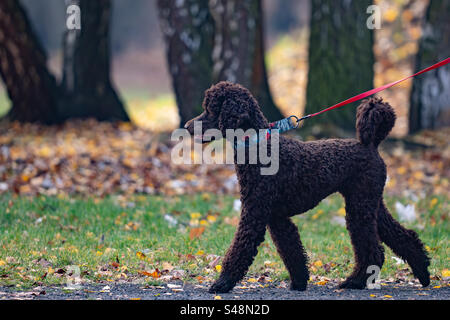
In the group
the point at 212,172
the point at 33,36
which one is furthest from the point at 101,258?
the point at 33,36

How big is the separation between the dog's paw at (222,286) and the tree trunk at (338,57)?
6684 millimetres

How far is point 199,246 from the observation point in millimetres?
6242

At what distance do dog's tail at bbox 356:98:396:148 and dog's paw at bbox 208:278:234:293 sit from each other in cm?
150

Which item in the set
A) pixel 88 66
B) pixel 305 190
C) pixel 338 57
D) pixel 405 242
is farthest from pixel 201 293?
pixel 88 66

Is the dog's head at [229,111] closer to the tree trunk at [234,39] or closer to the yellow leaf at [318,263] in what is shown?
the yellow leaf at [318,263]

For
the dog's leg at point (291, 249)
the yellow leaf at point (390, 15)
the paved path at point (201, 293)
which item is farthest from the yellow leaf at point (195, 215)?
the yellow leaf at point (390, 15)

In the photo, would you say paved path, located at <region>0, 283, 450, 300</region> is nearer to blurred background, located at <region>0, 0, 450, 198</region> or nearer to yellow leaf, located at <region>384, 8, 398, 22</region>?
blurred background, located at <region>0, 0, 450, 198</region>

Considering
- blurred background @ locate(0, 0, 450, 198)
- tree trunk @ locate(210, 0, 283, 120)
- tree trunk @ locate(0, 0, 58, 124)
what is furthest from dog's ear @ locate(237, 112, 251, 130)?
tree trunk @ locate(0, 0, 58, 124)

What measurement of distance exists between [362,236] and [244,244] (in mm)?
982

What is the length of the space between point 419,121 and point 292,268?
7.88 metres

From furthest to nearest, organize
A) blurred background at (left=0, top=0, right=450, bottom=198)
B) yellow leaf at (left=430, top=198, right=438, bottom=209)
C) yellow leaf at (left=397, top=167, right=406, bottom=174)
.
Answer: yellow leaf at (left=397, top=167, right=406, bottom=174)
blurred background at (left=0, top=0, right=450, bottom=198)
yellow leaf at (left=430, top=198, right=438, bottom=209)

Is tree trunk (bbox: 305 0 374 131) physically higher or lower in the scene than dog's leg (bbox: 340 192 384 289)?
higher

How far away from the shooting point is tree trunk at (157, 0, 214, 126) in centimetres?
1079

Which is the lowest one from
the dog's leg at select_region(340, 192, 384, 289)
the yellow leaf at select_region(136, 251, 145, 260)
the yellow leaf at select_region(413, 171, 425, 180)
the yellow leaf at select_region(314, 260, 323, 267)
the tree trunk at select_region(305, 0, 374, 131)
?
the yellow leaf at select_region(413, 171, 425, 180)
